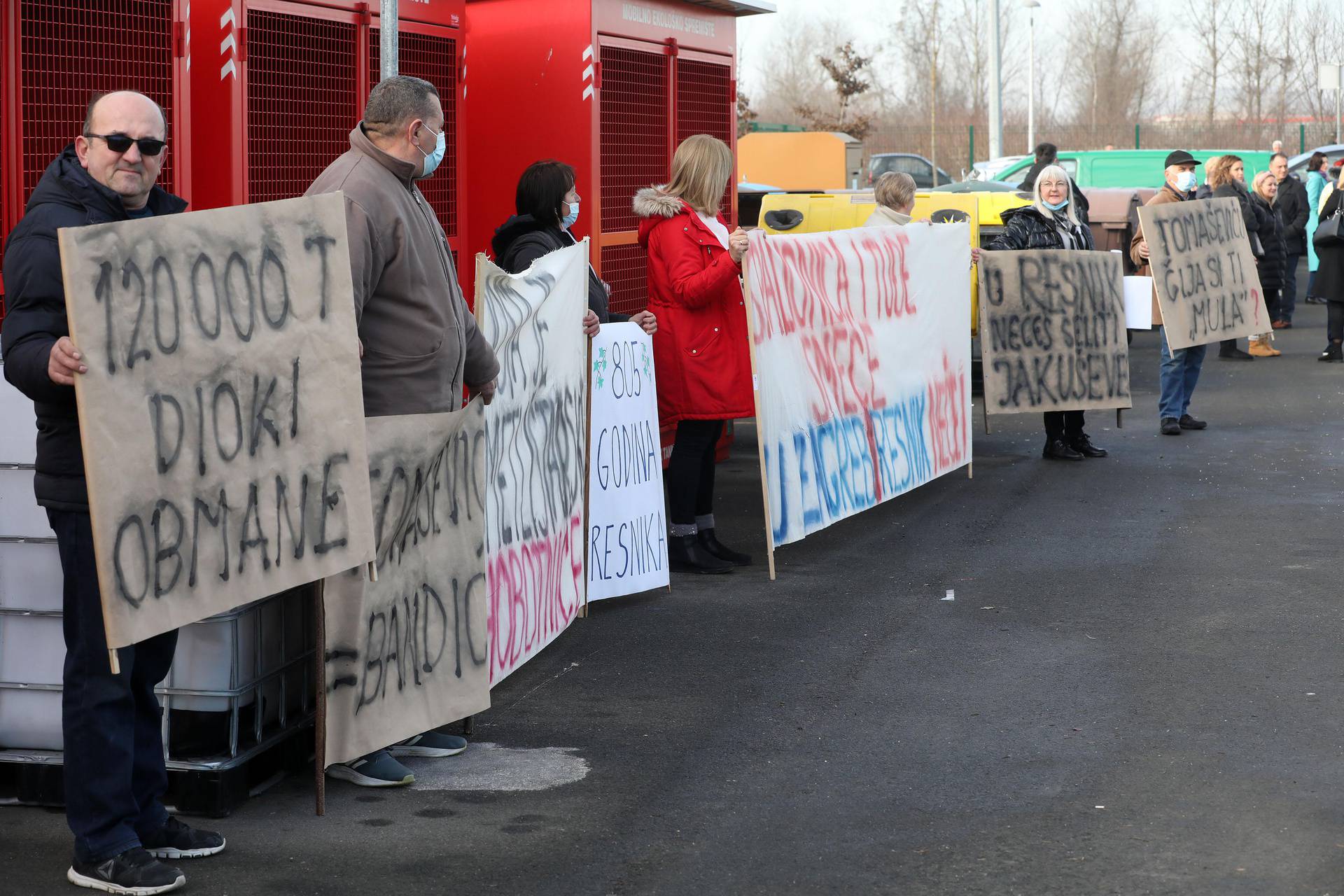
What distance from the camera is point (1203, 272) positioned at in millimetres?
11336

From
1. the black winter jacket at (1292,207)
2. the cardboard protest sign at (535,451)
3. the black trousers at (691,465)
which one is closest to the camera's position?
the cardboard protest sign at (535,451)

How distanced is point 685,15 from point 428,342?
625 centimetres

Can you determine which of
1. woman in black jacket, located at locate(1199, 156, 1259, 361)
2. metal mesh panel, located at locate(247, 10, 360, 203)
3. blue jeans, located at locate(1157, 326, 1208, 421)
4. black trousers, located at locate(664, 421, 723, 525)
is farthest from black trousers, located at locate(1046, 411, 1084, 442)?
metal mesh panel, located at locate(247, 10, 360, 203)

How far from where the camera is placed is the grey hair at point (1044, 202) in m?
10.2

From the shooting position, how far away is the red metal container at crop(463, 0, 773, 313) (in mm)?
9258

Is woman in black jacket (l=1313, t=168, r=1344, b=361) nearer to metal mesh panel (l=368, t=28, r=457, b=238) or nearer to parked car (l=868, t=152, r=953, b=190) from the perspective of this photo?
metal mesh panel (l=368, t=28, r=457, b=238)

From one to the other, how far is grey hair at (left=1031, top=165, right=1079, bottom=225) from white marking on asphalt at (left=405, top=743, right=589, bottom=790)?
6.26 meters

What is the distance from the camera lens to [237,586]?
160 inches

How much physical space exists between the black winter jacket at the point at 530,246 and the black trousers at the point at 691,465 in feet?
2.12

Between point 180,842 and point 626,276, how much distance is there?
20.8 ft

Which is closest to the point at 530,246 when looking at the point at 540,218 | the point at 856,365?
the point at 540,218

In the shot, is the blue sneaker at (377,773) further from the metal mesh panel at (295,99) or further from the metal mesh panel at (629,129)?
the metal mesh panel at (629,129)

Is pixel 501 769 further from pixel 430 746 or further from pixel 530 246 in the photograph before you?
pixel 530 246

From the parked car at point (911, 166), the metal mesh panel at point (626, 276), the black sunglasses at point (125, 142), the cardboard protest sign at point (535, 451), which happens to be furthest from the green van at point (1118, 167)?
the black sunglasses at point (125, 142)
